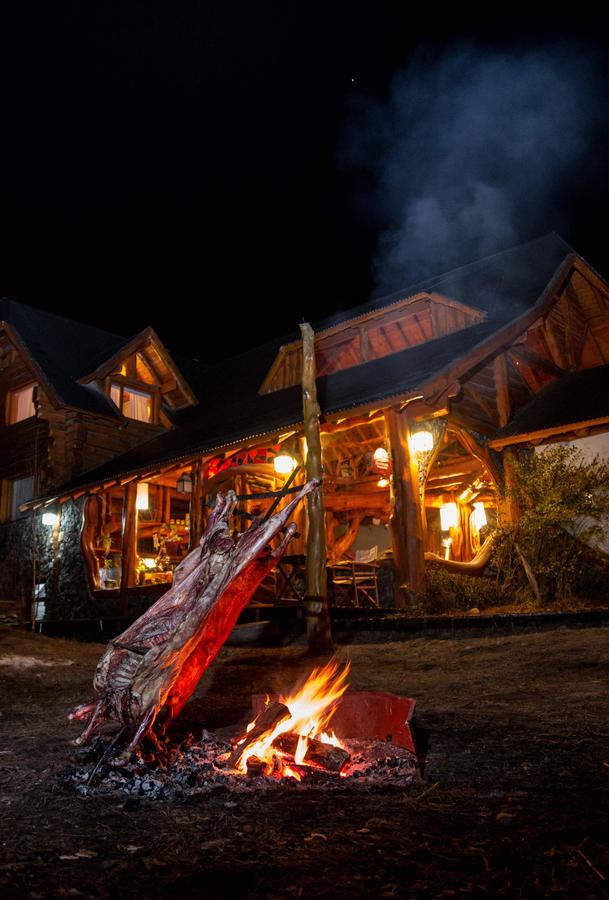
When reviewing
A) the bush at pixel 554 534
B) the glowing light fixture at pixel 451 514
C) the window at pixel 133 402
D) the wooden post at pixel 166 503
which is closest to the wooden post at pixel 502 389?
the bush at pixel 554 534

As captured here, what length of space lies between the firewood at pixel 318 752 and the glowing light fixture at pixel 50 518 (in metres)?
16.7

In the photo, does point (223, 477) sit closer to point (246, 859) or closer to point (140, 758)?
point (140, 758)

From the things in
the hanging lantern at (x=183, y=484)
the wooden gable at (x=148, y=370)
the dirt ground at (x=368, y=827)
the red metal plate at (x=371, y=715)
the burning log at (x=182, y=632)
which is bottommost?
the dirt ground at (x=368, y=827)

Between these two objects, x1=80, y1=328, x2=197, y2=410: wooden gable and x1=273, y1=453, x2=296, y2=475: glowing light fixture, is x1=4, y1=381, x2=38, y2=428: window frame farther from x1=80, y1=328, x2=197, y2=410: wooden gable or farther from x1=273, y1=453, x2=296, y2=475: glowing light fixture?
x1=273, y1=453, x2=296, y2=475: glowing light fixture

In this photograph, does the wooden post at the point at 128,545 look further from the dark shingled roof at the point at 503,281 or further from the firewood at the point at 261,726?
the firewood at the point at 261,726

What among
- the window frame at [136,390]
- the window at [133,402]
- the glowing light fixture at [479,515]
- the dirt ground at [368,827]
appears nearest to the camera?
the dirt ground at [368,827]

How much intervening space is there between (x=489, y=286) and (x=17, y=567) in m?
16.6

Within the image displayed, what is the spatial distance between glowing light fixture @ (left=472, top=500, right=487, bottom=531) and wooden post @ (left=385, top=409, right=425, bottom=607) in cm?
688

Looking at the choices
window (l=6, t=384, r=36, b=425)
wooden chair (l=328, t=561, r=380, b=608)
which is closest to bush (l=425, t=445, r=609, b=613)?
wooden chair (l=328, t=561, r=380, b=608)

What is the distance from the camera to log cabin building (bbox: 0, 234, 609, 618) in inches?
498

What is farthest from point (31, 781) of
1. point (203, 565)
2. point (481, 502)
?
point (481, 502)

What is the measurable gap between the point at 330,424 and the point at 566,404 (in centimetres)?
539

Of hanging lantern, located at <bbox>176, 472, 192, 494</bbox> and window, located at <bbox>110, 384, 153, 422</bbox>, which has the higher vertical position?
window, located at <bbox>110, 384, 153, 422</bbox>

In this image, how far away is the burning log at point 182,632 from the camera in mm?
3611
